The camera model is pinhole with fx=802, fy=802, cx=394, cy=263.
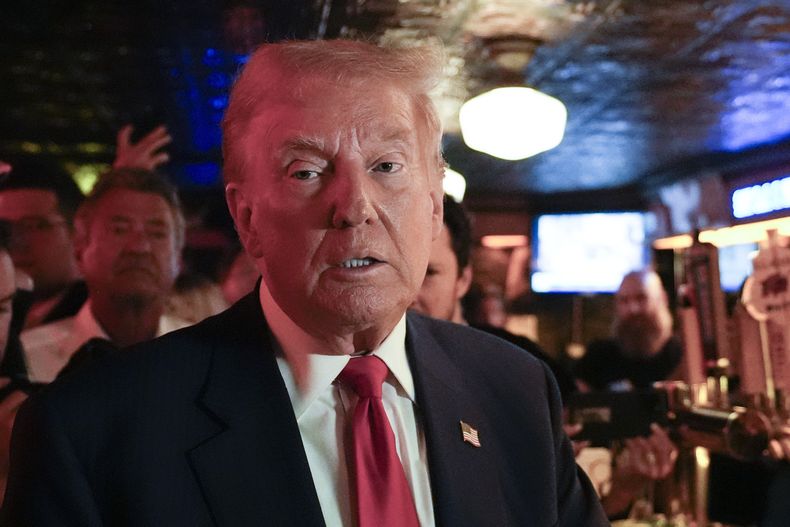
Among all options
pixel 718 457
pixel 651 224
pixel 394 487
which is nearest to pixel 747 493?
pixel 718 457

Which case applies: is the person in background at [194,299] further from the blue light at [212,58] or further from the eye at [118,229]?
the blue light at [212,58]

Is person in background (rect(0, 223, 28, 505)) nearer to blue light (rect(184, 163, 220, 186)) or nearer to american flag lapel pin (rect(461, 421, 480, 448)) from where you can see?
american flag lapel pin (rect(461, 421, 480, 448))

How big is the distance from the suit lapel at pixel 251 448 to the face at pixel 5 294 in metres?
1.96

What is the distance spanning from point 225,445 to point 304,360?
0.55 ft

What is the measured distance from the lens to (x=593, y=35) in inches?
141

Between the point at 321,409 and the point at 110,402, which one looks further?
the point at 321,409

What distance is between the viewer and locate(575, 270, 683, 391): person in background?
4965 mm

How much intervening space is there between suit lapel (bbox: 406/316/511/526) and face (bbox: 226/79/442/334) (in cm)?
15

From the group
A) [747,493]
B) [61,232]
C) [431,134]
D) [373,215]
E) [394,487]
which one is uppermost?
[61,232]

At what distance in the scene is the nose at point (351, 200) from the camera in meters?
1.08

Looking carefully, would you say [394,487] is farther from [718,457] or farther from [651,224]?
[651,224]

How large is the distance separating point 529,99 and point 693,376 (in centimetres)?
173

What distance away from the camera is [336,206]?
1.08 m

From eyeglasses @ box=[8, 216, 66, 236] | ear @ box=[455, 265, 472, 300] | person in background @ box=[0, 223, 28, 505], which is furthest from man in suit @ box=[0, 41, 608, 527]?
eyeglasses @ box=[8, 216, 66, 236]
